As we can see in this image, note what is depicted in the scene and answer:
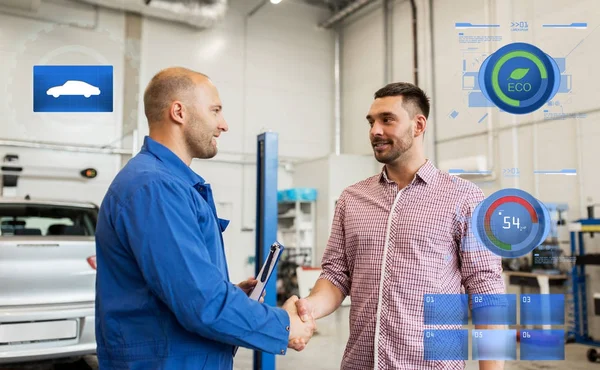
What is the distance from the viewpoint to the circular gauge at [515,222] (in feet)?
3.61

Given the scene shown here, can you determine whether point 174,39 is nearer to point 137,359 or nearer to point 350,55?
point 350,55

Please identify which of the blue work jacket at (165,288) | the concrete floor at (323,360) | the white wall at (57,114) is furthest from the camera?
the white wall at (57,114)

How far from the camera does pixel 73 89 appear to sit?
5.28ft

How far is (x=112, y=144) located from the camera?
24.8 feet

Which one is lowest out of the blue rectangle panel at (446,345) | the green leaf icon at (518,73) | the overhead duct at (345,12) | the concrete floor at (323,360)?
the concrete floor at (323,360)

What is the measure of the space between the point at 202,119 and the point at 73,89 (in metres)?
0.61

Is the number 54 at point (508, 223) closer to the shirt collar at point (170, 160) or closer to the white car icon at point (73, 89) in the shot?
the shirt collar at point (170, 160)

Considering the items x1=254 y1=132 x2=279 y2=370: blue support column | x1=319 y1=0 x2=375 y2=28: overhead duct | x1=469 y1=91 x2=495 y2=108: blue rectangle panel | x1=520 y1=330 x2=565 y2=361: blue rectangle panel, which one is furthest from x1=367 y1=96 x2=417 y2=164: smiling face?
x1=319 y1=0 x2=375 y2=28: overhead duct

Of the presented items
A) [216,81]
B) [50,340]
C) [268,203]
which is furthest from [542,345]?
[216,81]

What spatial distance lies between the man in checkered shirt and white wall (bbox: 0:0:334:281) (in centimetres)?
598

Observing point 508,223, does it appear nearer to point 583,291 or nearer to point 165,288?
point 165,288

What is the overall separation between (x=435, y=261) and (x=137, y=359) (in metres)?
0.75

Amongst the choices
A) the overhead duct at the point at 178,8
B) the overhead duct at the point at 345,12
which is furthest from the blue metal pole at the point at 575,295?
the overhead duct at the point at 178,8

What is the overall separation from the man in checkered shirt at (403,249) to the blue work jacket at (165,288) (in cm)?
26
